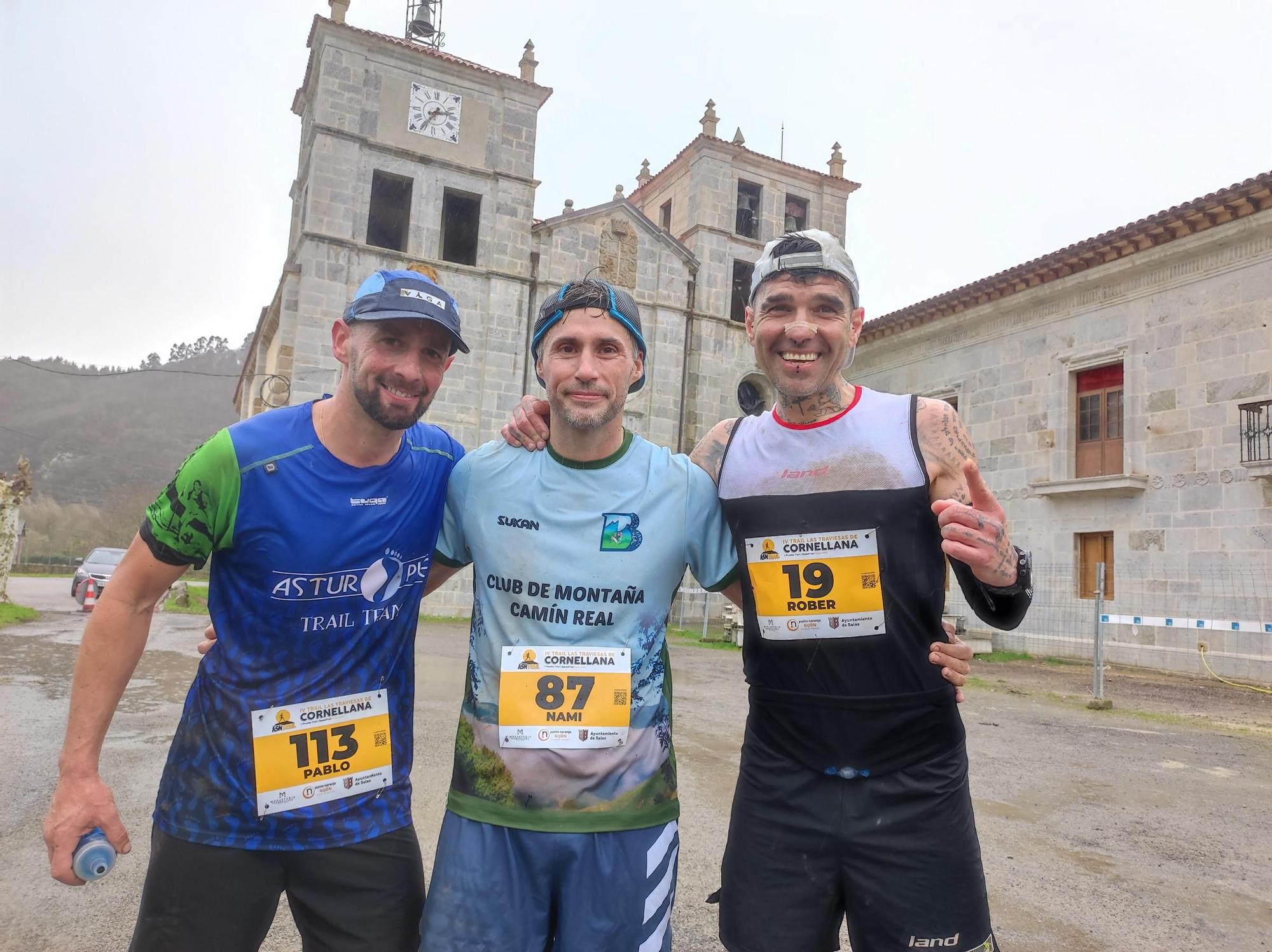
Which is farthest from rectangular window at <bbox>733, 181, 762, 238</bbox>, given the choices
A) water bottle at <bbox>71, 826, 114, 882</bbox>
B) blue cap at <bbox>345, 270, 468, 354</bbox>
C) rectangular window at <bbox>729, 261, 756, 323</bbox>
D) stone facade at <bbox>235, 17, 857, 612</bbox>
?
water bottle at <bbox>71, 826, 114, 882</bbox>

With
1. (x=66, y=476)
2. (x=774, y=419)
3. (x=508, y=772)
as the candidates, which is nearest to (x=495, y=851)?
(x=508, y=772)

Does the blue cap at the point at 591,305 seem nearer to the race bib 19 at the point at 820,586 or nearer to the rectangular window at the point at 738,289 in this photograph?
the race bib 19 at the point at 820,586

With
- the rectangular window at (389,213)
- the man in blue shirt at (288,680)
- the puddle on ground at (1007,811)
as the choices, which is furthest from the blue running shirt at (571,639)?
the rectangular window at (389,213)

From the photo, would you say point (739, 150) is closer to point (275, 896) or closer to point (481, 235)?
point (481, 235)

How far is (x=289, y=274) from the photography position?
1962 cm

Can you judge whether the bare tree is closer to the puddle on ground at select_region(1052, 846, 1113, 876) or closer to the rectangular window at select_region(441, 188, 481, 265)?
the rectangular window at select_region(441, 188, 481, 265)

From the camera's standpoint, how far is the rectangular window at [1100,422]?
16.0m

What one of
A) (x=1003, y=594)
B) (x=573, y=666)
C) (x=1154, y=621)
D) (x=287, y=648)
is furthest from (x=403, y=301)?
(x=1154, y=621)

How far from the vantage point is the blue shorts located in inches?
79.7

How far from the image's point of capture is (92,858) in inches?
77.3

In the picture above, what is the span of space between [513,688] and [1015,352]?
60.0 feet

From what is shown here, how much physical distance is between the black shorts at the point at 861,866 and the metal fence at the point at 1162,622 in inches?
386

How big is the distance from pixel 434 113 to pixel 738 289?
10064 millimetres

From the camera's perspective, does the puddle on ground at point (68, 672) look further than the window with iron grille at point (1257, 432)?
No
